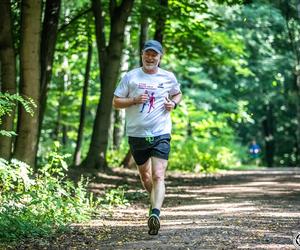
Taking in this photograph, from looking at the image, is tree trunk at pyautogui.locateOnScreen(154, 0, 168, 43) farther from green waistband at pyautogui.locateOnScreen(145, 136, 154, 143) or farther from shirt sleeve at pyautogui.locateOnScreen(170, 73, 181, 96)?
green waistband at pyautogui.locateOnScreen(145, 136, 154, 143)

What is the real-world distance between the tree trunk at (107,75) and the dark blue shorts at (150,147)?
838 centimetres

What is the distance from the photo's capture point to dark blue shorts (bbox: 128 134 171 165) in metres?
6.82

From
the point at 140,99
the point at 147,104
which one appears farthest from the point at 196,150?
the point at 140,99

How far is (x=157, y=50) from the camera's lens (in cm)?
680

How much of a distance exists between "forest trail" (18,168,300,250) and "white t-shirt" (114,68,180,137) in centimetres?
116

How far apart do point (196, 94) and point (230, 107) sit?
2058mm

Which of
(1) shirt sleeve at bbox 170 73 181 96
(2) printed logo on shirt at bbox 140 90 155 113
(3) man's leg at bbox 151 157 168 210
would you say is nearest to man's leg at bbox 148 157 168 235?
(3) man's leg at bbox 151 157 168 210

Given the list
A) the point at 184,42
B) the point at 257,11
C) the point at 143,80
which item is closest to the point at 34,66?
the point at 143,80

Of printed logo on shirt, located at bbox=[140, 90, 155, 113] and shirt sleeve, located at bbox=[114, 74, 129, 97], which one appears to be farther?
shirt sleeve, located at bbox=[114, 74, 129, 97]

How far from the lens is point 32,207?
7.03 m

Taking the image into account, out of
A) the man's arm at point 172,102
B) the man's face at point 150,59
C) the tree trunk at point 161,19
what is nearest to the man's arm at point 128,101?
the man's arm at point 172,102

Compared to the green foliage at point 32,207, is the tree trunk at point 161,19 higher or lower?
higher

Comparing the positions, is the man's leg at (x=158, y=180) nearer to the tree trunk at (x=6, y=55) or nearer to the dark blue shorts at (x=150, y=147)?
the dark blue shorts at (x=150, y=147)

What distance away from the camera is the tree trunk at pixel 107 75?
49.1 ft
